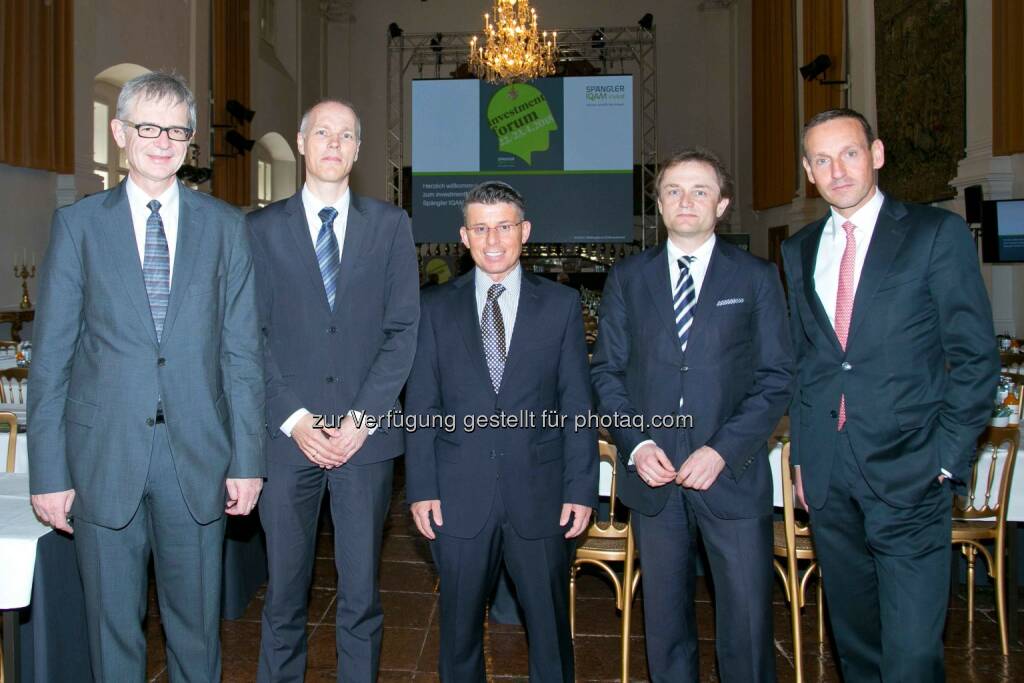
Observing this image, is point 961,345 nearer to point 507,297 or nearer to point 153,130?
point 507,297

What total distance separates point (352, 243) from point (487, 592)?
3.42ft

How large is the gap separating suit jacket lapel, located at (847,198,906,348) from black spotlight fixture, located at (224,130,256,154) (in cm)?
1080

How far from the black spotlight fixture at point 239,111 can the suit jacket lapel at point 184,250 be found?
33.7 ft

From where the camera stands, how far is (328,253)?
2318 mm

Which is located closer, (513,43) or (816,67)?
(513,43)

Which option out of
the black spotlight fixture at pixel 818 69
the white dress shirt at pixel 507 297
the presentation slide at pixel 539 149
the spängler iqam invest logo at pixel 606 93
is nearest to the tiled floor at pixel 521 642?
the white dress shirt at pixel 507 297

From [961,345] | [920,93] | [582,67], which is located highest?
[582,67]

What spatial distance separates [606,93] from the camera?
34.1ft

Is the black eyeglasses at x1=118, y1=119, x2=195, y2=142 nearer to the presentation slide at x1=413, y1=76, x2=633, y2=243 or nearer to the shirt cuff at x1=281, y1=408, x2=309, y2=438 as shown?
the shirt cuff at x1=281, y1=408, x2=309, y2=438

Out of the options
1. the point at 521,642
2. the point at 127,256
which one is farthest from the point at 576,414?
the point at 521,642

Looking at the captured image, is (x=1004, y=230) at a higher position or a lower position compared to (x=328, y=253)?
higher

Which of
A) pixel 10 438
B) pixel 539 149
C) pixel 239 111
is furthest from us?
pixel 239 111

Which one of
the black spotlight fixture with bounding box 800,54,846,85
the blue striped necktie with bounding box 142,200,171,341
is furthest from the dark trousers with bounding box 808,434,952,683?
the black spotlight fixture with bounding box 800,54,846,85

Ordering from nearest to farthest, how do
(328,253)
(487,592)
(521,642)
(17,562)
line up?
(17,562) < (487,592) < (328,253) < (521,642)
